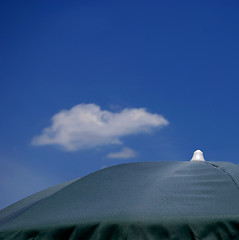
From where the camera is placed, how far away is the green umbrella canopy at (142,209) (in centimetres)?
216

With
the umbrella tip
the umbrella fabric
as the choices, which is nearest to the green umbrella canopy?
the umbrella fabric

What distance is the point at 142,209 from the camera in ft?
7.54

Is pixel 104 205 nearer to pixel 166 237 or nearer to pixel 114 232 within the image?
pixel 114 232

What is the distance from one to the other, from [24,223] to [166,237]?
1023 mm

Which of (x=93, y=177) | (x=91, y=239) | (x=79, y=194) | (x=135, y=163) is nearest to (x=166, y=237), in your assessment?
(x=91, y=239)

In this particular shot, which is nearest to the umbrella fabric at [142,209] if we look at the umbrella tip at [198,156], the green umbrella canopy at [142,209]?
the green umbrella canopy at [142,209]

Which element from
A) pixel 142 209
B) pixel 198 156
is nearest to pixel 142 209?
pixel 142 209

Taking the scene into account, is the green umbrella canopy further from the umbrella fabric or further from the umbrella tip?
the umbrella tip

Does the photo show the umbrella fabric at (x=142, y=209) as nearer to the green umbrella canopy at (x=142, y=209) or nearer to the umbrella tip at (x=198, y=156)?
the green umbrella canopy at (x=142, y=209)

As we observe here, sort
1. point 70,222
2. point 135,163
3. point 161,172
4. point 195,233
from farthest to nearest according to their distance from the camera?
point 135,163 < point 161,172 < point 70,222 < point 195,233

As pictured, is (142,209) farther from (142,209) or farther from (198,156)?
(198,156)

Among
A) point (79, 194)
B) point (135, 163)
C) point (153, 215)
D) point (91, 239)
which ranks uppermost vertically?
point (135, 163)

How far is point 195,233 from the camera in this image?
2127 mm

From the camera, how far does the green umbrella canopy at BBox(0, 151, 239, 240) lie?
2.16 metres
